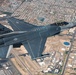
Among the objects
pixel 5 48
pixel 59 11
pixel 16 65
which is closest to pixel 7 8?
pixel 59 11

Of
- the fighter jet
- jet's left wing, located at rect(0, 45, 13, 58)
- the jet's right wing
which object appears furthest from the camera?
the jet's right wing

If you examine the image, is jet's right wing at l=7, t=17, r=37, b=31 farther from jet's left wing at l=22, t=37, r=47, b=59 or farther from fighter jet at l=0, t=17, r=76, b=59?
jet's left wing at l=22, t=37, r=47, b=59

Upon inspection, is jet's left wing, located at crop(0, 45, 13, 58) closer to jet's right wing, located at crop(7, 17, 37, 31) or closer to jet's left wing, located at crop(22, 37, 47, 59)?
jet's left wing, located at crop(22, 37, 47, 59)

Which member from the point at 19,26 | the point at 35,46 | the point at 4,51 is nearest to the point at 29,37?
the point at 35,46

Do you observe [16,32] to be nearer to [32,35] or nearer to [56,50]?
[32,35]

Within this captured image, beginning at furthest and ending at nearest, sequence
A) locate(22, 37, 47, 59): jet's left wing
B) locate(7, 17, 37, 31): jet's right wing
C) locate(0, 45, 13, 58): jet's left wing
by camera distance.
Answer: locate(7, 17, 37, 31): jet's right wing → locate(0, 45, 13, 58): jet's left wing → locate(22, 37, 47, 59): jet's left wing

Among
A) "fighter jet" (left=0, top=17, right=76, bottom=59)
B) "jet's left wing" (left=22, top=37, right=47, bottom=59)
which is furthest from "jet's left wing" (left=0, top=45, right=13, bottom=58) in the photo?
"jet's left wing" (left=22, top=37, right=47, bottom=59)

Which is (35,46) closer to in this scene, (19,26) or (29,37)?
(29,37)

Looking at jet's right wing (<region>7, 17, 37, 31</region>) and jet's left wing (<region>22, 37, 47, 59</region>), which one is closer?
jet's left wing (<region>22, 37, 47, 59</region>)

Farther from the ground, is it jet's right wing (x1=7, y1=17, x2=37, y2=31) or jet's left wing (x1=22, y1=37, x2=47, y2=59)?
jet's right wing (x1=7, y1=17, x2=37, y2=31)
